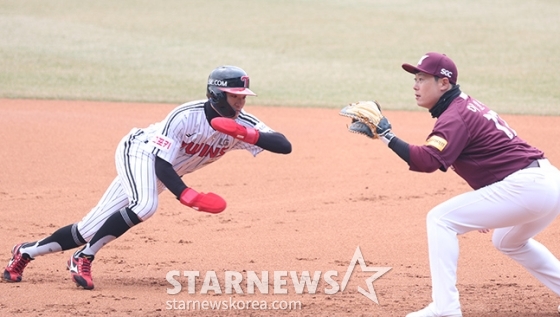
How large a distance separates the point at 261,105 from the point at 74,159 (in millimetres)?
4160

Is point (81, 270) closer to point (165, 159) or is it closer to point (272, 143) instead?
point (165, 159)

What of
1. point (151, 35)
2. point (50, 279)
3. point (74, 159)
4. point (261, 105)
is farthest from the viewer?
point (151, 35)

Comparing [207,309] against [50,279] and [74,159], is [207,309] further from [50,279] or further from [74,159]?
[74,159]

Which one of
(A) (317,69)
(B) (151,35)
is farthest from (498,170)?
(B) (151,35)

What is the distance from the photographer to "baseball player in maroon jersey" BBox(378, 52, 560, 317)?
4.68 m

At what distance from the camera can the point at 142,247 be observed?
22.7ft

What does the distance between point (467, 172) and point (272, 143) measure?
135 cm

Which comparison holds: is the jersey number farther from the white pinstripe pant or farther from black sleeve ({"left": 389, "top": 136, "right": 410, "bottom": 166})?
the white pinstripe pant

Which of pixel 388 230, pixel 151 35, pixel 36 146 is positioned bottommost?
pixel 388 230

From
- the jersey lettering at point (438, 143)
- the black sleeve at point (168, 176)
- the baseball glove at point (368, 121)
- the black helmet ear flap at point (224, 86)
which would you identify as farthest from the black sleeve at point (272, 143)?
the jersey lettering at point (438, 143)

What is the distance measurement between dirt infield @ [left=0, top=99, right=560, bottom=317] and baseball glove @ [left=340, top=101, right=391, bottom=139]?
122 cm

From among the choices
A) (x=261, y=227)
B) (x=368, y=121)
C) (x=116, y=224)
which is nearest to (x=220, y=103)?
(x=116, y=224)

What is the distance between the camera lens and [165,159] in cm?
554

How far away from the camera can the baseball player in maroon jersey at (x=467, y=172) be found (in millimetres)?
4680
